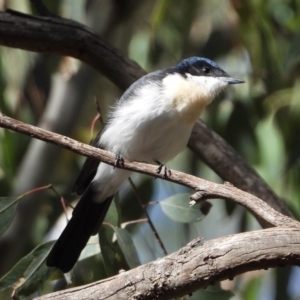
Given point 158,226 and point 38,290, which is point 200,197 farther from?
point 158,226

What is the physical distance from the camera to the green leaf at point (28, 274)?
7.56 feet

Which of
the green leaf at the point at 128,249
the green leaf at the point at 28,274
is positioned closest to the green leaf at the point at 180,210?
the green leaf at the point at 128,249

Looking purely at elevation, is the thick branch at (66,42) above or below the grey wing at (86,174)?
above

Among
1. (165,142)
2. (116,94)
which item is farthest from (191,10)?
(165,142)

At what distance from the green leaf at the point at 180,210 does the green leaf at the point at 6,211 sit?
21.2 inches

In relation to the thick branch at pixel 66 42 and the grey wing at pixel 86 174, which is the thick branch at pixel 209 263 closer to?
the grey wing at pixel 86 174

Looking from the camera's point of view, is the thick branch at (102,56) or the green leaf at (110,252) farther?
the thick branch at (102,56)

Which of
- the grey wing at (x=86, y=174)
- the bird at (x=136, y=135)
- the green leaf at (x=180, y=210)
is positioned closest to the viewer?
the green leaf at (x=180, y=210)

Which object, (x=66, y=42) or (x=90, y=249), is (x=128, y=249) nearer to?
(x=90, y=249)

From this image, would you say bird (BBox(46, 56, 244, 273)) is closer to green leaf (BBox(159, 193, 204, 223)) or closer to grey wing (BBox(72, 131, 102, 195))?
grey wing (BBox(72, 131, 102, 195))

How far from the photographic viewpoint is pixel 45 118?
3182mm

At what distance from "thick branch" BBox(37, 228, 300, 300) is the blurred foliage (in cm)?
100

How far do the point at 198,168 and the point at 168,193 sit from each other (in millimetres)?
248

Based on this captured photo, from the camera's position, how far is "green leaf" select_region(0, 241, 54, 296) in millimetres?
2305
